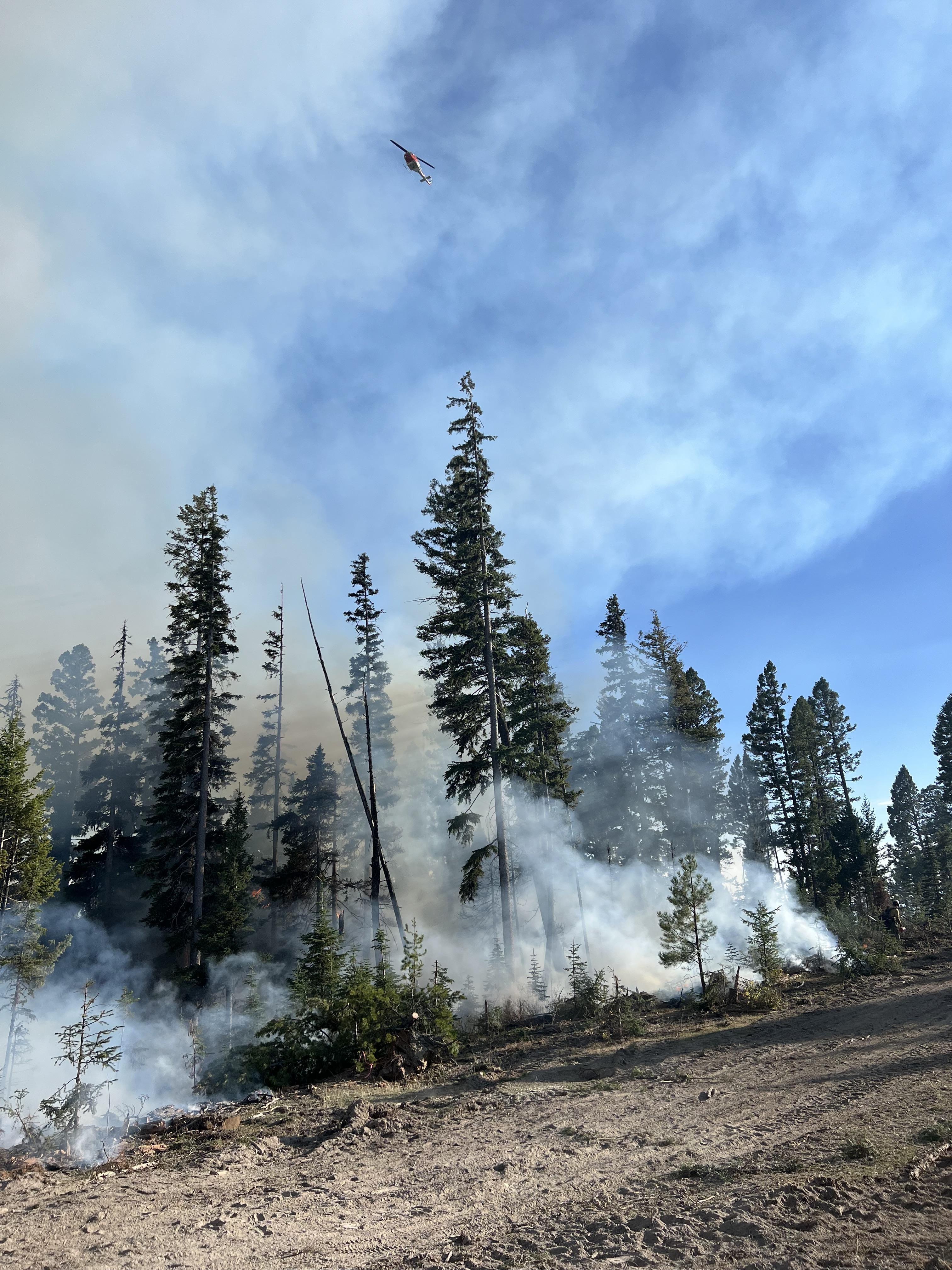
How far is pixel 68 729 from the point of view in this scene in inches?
2143

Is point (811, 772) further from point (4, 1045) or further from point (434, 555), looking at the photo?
point (4, 1045)

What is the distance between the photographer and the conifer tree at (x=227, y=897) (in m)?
26.0

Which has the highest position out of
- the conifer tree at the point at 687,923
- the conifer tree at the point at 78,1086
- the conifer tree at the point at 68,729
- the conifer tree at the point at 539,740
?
the conifer tree at the point at 68,729

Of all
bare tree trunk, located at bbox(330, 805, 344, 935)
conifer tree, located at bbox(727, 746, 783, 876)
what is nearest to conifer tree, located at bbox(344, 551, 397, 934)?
bare tree trunk, located at bbox(330, 805, 344, 935)

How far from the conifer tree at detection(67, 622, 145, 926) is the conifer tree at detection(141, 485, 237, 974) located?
902cm

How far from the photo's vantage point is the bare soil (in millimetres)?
6102

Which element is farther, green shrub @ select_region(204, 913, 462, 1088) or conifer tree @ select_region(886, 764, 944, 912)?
conifer tree @ select_region(886, 764, 944, 912)

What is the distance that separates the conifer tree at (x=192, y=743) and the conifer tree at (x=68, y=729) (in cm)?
2415

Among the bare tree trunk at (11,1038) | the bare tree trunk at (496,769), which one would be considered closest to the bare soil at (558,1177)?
the bare tree trunk at (496,769)

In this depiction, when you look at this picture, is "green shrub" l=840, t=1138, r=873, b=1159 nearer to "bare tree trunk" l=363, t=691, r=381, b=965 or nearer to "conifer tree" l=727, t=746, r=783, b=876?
"bare tree trunk" l=363, t=691, r=381, b=965

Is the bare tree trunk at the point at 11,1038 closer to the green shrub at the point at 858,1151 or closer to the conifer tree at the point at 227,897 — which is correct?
the conifer tree at the point at 227,897

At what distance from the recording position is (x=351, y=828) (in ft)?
166

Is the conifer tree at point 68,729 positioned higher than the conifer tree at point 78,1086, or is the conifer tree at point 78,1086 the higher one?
the conifer tree at point 68,729

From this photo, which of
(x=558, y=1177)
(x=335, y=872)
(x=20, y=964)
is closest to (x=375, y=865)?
(x=335, y=872)
